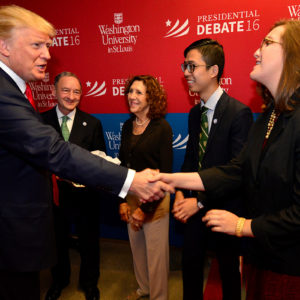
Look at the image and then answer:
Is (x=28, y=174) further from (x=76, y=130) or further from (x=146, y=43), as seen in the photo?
(x=146, y=43)

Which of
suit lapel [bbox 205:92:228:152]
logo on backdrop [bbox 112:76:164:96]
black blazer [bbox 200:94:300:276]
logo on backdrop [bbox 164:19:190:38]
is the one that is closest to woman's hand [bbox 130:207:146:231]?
suit lapel [bbox 205:92:228:152]

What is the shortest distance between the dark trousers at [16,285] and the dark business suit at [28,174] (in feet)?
0.19

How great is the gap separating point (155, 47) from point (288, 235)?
2.50 m

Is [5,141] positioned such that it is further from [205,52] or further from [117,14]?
[117,14]

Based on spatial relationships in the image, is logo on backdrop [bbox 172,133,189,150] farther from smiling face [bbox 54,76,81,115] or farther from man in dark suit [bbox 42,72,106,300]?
smiling face [bbox 54,76,81,115]

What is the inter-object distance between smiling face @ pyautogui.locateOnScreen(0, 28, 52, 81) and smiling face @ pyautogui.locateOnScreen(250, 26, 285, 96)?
1188 mm

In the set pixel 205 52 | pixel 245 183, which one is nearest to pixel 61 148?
pixel 245 183

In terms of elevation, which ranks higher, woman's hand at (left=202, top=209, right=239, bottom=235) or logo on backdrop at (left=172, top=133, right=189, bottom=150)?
logo on backdrop at (left=172, top=133, right=189, bottom=150)

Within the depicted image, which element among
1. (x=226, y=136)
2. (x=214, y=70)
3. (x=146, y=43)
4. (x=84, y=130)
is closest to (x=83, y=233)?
(x=84, y=130)

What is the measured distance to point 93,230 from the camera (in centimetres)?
276

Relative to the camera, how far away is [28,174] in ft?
4.82

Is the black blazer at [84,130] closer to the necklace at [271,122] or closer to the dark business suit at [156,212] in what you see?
the dark business suit at [156,212]

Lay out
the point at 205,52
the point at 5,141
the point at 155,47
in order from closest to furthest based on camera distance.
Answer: the point at 5,141 → the point at 205,52 → the point at 155,47

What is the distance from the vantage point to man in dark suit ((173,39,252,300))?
2.03 metres
